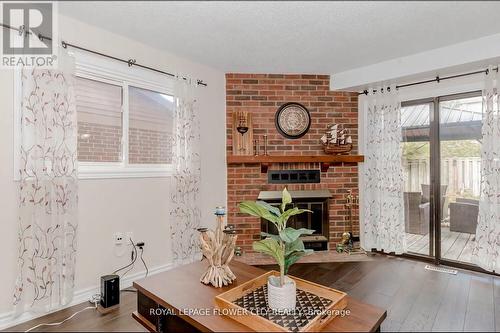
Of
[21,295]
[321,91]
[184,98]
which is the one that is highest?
[321,91]

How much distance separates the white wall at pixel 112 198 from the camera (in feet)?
6.25

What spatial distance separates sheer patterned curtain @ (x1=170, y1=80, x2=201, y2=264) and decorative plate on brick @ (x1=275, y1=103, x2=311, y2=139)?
3.53ft

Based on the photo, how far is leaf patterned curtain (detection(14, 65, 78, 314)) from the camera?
1918 millimetres

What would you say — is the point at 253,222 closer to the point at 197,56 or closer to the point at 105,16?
the point at 197,56

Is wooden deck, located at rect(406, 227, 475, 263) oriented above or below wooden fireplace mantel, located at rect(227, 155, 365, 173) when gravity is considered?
below

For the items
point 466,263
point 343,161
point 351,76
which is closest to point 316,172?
point 343,161

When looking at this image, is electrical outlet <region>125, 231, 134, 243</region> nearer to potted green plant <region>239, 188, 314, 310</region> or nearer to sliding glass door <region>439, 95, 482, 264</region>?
potted green plant <region>239, 188, 314, 310</region>

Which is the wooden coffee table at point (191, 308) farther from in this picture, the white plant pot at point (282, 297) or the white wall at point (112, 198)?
the white wall at point (112, 198)

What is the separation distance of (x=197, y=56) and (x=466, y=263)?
3577mm

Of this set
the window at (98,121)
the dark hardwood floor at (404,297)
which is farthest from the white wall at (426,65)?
the window at (98,121)

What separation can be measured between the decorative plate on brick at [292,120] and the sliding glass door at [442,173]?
3.81 ft

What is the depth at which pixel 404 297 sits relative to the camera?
7.58 ft

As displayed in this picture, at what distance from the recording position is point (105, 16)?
2141mm

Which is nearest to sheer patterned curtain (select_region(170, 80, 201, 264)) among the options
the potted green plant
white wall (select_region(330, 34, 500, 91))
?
the potted green plant
